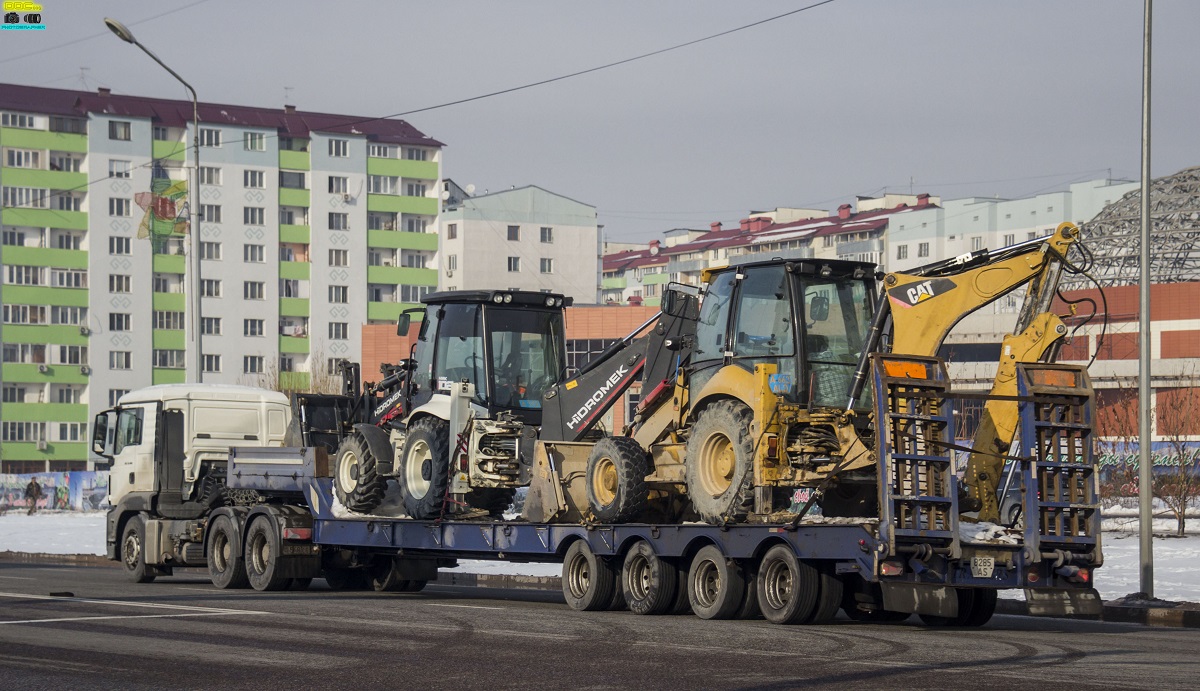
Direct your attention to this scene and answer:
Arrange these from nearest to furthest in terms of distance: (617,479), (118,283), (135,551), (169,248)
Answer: (617,479) < (135,551) < (118,283) < (169,248)

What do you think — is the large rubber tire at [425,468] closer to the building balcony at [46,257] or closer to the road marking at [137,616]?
the road marking at [137,616]

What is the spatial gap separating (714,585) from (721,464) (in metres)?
1.26

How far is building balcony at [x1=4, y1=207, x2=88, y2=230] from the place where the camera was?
322 ft

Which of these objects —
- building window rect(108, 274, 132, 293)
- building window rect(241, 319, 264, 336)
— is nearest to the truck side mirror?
building window rect(108, 274, 132, 293)

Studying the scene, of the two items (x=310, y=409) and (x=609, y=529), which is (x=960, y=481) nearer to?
(x=609, y=529)

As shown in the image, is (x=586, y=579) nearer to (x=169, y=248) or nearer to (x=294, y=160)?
(x=169, y=248)

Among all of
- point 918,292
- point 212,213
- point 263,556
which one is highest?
point 212,213

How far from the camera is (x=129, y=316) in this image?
10138 cm

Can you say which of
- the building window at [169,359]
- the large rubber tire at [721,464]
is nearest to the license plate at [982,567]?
the large rubber tire at [721,464]

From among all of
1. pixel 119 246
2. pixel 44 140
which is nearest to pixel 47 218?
pixel 119 246

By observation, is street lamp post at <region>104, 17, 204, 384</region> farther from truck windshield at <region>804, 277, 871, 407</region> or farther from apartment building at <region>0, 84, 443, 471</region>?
apartment building at <region>0, 84, 443, 471</region>

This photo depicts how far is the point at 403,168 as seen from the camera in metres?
112

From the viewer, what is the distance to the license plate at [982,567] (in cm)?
1432

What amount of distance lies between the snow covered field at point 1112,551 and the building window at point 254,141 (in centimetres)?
5301
